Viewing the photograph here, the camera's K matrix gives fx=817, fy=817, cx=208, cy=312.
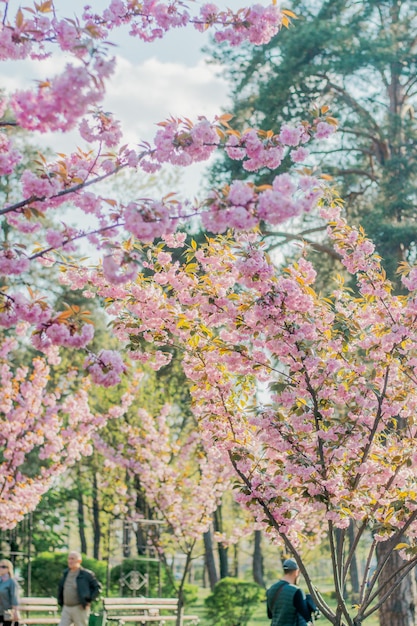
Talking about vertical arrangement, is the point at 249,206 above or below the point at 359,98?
below

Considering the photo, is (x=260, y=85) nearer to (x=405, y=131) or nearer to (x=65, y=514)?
(x=405, y=131)

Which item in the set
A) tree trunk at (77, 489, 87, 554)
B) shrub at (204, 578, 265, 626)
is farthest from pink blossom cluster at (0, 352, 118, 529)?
tree trunk at (77, 489, 87, 554)

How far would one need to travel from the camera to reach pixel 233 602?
→ 58.2 feet

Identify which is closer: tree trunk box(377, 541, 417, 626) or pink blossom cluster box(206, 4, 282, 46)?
pink blossom cluster box(206, 4, 282, 46)

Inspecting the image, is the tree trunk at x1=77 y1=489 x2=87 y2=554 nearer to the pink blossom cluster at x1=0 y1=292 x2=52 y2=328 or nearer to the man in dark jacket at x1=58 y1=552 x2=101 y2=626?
the man in dark jacket at x1=58 y1=552 x2=101 y2=626

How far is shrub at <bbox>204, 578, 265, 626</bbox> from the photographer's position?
17.6 m

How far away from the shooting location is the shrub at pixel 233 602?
1759 cm

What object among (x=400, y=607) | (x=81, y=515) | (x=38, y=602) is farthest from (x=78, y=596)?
(x=81, y=515)


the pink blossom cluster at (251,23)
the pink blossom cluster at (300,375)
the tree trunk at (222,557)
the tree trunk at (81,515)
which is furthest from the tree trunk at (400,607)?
the tree trunk at (222,557)

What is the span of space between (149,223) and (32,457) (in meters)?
17.2

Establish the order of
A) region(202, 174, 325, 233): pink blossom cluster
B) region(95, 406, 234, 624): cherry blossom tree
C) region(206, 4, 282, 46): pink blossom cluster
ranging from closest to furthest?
region(202, 174, 325, 233): pink blossom cluster, region(206, 4, 282, 46): pink blossom cluster, region(95, 406, 234, 624): cherry blossom tree

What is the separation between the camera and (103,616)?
11.9 meters

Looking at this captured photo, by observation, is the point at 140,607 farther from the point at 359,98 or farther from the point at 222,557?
the point at 222,557

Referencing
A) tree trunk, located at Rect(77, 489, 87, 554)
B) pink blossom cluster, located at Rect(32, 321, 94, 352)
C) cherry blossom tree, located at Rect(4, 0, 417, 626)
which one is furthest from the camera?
tree trunk, located at Rect(77, 489, 87, 554)
